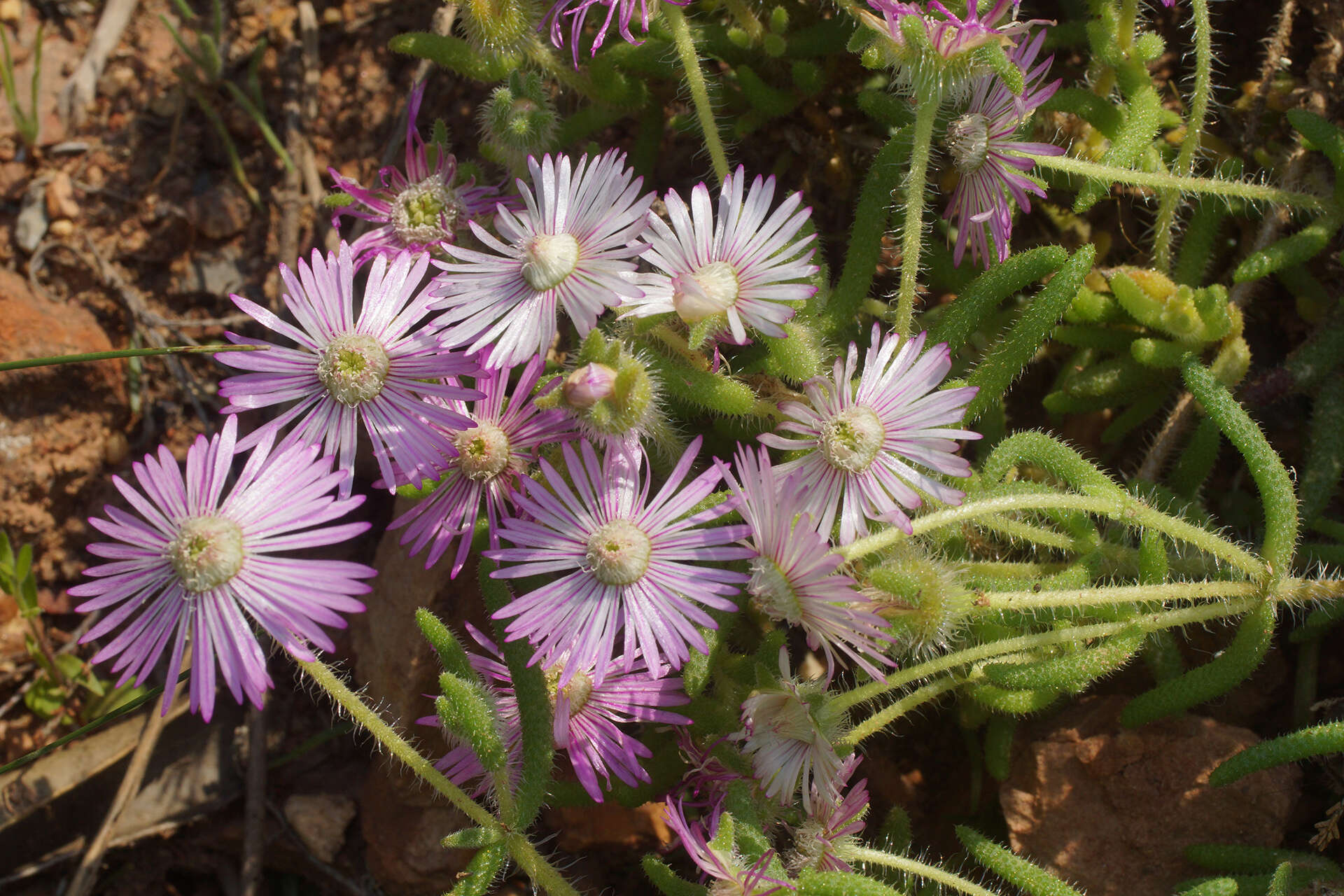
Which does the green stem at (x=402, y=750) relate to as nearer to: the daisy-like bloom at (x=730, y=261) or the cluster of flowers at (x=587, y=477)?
the cluster of flowers at (x=587, y=477)

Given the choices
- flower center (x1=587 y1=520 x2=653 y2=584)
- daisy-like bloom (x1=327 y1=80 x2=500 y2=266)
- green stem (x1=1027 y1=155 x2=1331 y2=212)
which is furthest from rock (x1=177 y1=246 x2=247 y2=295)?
green stem (x1=1027 y1=155 x2=1331 y2=212)

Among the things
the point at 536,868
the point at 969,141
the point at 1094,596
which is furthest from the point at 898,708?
the point at 969,141

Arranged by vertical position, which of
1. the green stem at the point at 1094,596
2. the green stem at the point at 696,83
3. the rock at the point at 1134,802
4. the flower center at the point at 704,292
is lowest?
the rock at the point at 1134,802

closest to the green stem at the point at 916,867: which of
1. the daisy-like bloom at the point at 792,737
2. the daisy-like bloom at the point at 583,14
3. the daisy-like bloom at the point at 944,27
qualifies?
the daisy-like bloom at the point at 792,737

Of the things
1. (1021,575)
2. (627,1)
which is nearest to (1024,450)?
(1021,575)

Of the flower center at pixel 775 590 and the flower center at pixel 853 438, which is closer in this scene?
the flower center at pixel 775 590

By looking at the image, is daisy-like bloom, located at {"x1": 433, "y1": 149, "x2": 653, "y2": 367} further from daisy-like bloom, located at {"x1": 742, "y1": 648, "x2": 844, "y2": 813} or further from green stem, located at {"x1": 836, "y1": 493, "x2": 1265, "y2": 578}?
daisy-like bloom, located at {"x1": 742, "y1": 648, "x2": 844, "y2": 813}

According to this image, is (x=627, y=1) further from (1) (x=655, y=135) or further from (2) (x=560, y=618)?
(2) (x=560, y=618)
